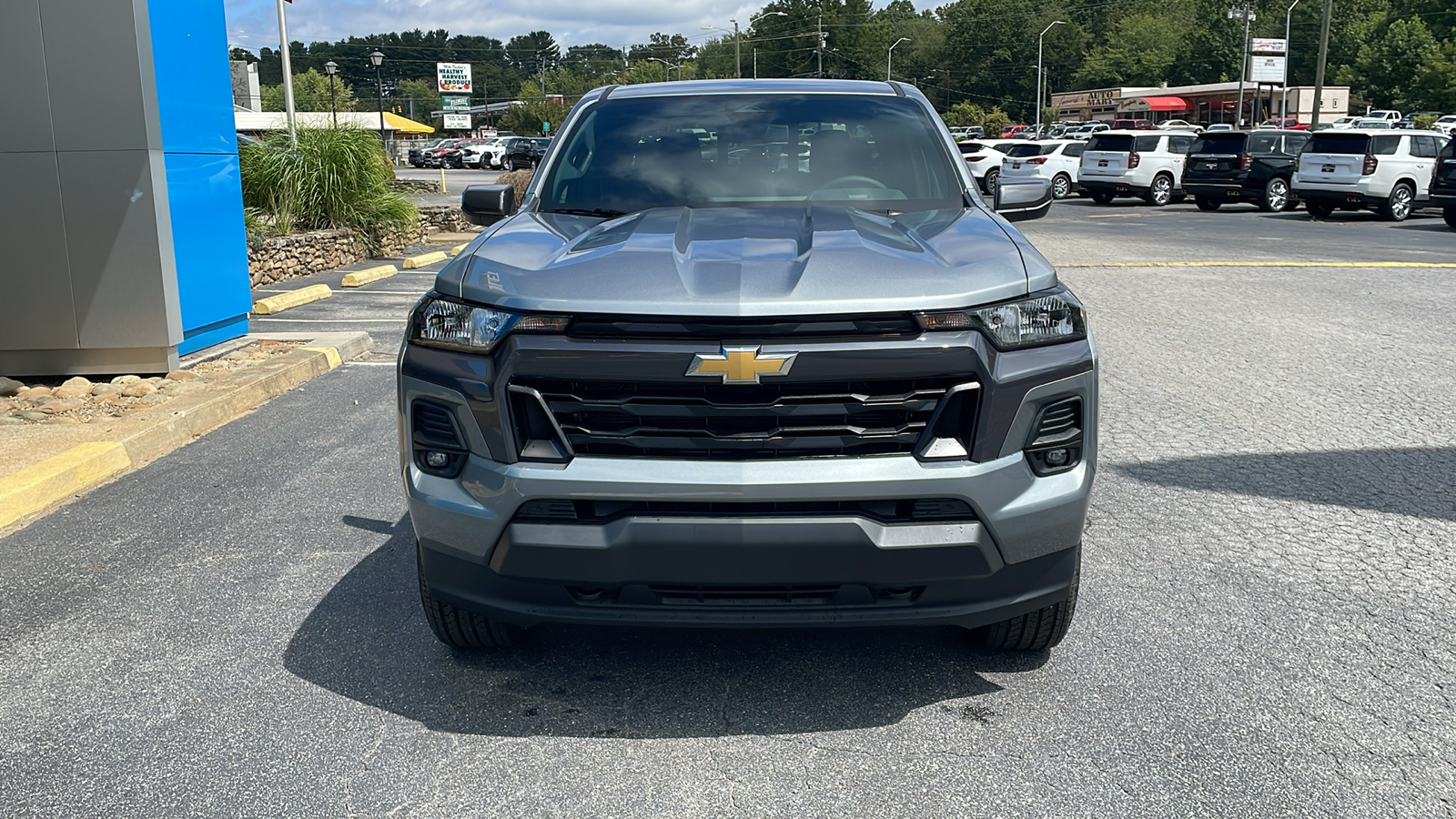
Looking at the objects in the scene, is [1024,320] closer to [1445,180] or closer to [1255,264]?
[1255,264]

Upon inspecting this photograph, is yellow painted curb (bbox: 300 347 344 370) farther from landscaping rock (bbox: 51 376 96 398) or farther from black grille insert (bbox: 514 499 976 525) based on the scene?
black grille insert (bbox: 514 499 976 525)

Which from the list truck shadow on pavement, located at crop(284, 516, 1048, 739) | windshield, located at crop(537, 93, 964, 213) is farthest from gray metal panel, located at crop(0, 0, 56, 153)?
truck shadow on pavement, located at crop(284, 516, 1048, 739)

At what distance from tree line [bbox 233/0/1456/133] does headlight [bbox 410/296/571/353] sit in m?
89.5

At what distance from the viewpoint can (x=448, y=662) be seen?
365 centimetres

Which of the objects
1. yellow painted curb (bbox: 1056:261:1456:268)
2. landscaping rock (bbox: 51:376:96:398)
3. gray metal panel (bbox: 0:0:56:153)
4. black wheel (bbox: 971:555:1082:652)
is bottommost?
yellow painted curb (bbox: 1056:261:1456:268)

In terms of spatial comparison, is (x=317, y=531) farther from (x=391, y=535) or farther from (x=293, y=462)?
(x=293, y=462)

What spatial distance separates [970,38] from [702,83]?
140 metres

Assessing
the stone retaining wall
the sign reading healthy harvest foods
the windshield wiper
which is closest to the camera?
the windshield wiper

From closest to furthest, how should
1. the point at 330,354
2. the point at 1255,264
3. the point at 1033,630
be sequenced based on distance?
the point at 1033,630
the point at 330,354
the point at 1255,264

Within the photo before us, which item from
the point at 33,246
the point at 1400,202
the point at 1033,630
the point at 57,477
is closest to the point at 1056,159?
the point at 1400,202

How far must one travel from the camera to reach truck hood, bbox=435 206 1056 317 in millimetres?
2922

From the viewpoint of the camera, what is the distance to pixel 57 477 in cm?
558

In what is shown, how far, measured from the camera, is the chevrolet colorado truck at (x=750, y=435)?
289 cm

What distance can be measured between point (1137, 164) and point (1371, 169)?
20.1 feet
